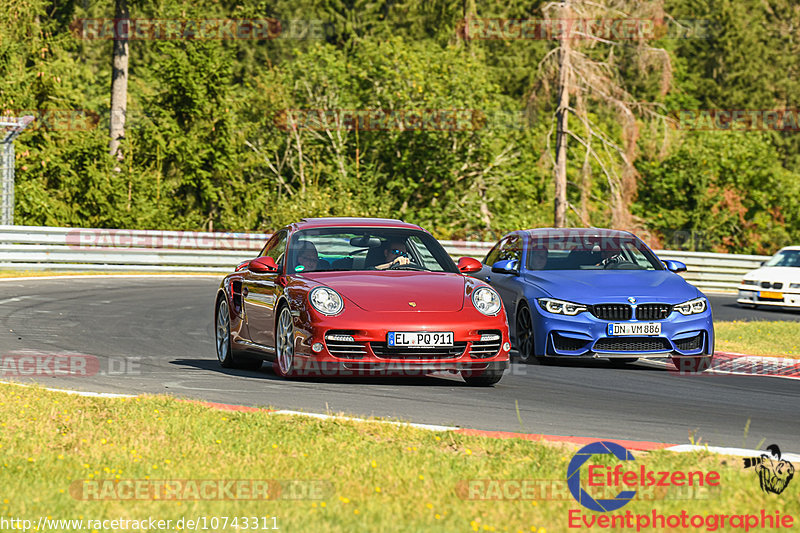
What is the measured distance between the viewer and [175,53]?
37.1 metres

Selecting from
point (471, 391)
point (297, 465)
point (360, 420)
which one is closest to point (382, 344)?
point (471, 391)

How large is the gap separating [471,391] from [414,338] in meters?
0.75

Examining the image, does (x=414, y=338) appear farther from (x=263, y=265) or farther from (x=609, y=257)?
(x=609, y=257)

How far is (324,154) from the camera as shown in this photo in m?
41.6

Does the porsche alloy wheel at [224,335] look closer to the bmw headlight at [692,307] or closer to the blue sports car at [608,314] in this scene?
the blue sports car at [608,314]

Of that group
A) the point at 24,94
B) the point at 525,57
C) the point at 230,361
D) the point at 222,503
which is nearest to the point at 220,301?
the point at 230,361

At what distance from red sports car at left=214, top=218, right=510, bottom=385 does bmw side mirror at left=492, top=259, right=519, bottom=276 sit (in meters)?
2.18

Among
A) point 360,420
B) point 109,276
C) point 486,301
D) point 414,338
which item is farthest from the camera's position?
point 109,276

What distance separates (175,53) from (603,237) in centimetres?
2557

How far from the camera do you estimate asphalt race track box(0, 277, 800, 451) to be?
848cm

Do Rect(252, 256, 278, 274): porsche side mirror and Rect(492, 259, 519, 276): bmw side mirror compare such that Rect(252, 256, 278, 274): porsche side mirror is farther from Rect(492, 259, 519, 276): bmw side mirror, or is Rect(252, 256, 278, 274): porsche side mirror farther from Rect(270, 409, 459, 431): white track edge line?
Rect(492, 259, 519, 276): bmw side mirror

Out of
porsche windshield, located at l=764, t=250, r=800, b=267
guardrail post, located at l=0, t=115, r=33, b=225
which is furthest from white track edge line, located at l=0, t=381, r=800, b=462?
porsche windshield, located at l=764, t=250, r=800, b=267

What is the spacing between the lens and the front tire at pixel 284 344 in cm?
1046

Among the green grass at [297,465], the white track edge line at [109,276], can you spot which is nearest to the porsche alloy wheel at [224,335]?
the green grass at [297,465]
